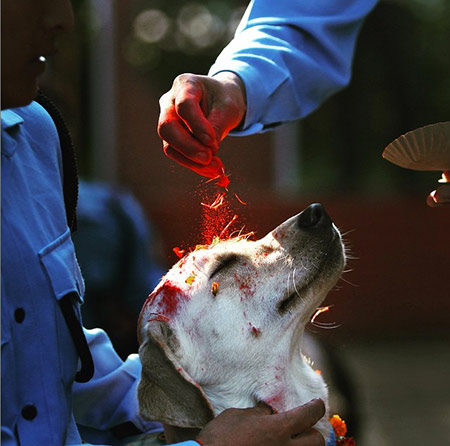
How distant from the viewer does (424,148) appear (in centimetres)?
244

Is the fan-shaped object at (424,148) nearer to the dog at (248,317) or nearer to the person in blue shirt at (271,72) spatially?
the dog at (248,317)

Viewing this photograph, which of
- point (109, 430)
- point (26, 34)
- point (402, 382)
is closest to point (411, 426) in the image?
point (402, 382)

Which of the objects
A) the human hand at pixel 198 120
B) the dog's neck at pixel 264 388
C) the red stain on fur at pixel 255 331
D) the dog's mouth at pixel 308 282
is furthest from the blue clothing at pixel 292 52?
the dog's neck at pixel 264 388

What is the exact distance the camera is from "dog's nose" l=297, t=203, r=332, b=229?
268 centimetres

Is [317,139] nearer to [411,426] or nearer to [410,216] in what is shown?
[410,216]

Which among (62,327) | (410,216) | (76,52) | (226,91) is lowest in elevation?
(410,216)

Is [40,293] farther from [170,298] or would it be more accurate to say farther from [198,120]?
[198,120]

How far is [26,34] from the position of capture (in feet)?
6.57

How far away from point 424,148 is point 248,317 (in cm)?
72

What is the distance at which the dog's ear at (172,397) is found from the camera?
2.42 metres

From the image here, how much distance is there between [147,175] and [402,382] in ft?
16.8

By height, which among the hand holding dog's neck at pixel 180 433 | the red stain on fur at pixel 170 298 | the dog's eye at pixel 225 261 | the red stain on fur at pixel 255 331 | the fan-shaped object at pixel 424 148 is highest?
the fan-shaped object at pixel 424 148

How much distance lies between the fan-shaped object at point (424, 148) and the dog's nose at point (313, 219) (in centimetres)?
28

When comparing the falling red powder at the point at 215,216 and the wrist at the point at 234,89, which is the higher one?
the wrist at the point at 234,89
